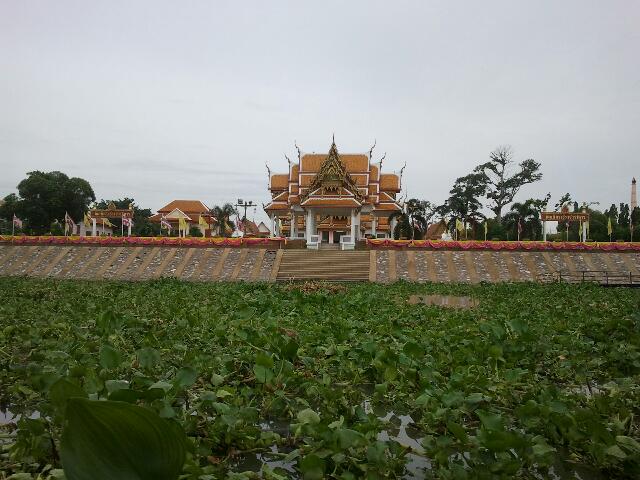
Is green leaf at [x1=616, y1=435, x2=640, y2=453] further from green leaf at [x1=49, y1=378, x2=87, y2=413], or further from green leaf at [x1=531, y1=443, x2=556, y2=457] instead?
green leaf at [x1=49, y1=378, x2=87, y2=413]

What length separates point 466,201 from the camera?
53031mm

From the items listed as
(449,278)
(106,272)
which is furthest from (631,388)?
(106,272)

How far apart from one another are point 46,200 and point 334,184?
37003 millimetres

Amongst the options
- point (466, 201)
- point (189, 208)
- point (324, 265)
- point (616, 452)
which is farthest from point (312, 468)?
point (189, 208)

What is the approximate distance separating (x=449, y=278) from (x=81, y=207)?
4640 cm

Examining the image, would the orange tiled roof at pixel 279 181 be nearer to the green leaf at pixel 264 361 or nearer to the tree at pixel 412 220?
the tree at pixel 412 220

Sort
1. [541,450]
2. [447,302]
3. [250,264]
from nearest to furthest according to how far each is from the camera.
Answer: [541,450] < [447,302] < [250,264]

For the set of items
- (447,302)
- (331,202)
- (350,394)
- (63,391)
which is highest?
(331,202)

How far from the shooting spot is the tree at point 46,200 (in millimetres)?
52344

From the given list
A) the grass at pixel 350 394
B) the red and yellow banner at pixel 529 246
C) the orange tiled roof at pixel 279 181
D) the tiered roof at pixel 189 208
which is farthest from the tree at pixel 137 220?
the grass at pixel 350 394

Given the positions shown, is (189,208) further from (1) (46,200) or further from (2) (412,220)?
(2) (412,220)

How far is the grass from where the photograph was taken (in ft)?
8.26

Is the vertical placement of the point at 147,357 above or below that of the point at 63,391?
below

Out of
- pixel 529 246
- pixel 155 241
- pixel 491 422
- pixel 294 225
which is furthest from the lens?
pixel 294 225
